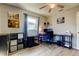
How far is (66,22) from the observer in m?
1.70

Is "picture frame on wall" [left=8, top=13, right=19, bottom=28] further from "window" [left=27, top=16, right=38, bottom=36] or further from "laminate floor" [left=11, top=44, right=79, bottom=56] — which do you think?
"laminate floor" [left=11, top=44, right=79, bottom=56]

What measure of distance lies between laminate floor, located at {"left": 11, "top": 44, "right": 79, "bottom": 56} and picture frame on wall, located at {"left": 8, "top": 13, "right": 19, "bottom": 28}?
1.65 ft

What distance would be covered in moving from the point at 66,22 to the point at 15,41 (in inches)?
41.7

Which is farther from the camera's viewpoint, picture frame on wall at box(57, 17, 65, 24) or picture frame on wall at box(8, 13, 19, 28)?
picture frame on wall at box(57, 17, 65, 24)

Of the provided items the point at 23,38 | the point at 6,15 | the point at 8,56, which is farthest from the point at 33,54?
the point at 6,15

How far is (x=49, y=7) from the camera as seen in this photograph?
5.50ft

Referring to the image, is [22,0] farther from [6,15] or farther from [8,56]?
[8,56]

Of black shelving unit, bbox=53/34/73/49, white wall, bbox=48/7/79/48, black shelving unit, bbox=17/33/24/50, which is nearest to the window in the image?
black shelving unit, bbox=17/33/24/50

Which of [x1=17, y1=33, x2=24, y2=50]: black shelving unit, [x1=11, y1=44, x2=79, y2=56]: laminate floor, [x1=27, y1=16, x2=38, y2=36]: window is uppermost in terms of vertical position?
[x1=27, y1=16, x2=38, y2=36]: window

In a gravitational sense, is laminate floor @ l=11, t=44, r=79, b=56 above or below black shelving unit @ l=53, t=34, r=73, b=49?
below

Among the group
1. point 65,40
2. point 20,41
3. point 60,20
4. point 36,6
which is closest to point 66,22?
point 60,20

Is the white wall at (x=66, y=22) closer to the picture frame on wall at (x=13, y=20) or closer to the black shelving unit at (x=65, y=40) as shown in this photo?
the black shelving unit at (x=65, y=40)

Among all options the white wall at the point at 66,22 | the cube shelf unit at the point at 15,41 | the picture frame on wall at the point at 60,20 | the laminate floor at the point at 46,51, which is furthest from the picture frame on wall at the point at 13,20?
the picture frame on wall at the point at 60,20

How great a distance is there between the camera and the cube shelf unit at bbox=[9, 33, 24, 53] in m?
1.62
